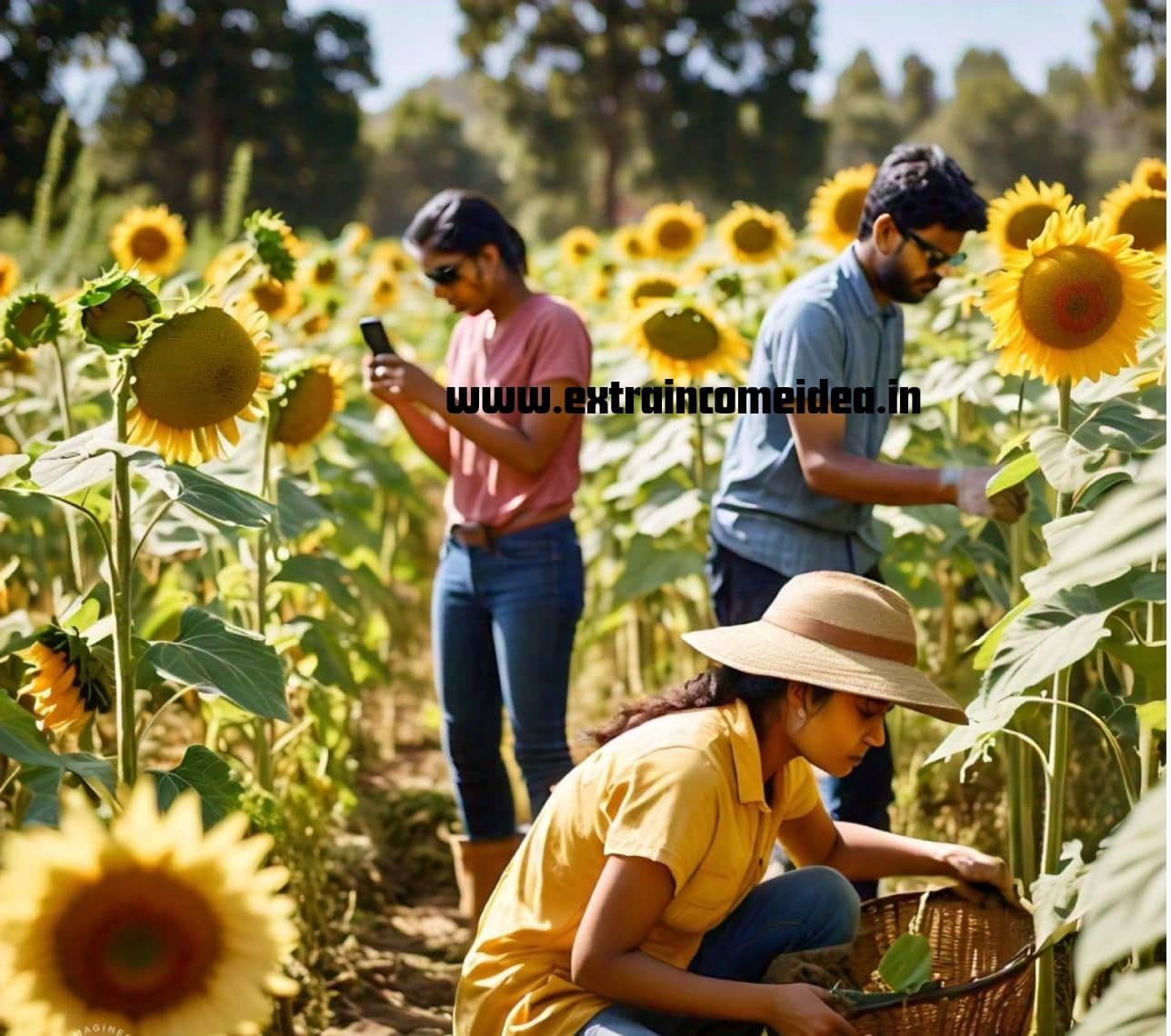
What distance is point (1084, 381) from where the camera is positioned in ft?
8.79

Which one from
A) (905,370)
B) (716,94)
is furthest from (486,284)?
(716,94)

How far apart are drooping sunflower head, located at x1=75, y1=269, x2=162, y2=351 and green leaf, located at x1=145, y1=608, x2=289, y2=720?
0.40 meters

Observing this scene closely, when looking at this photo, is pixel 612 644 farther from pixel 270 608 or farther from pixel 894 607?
pixel 894 607

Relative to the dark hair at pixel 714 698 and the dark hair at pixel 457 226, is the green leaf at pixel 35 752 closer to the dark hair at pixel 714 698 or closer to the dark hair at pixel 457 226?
the dark hair at pixel 714 698

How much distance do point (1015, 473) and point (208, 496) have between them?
41.4 inches

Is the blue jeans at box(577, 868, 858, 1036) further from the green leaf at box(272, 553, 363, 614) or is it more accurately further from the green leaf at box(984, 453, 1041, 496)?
the green leaf at box(272, 553, 363, 614)

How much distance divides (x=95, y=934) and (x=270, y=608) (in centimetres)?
168

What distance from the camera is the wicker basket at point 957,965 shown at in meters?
1.93

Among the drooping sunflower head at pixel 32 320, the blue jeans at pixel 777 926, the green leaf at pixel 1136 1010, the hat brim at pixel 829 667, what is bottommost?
the blue jeans at pixel 777 926

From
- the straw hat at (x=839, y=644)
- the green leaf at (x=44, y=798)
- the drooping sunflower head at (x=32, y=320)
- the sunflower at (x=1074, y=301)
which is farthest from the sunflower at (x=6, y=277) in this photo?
the sunflower at (x=1074, y=301)

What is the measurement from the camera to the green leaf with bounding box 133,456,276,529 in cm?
186

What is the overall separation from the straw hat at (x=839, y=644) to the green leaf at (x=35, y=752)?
76cm

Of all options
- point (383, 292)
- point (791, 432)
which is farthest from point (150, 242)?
point (791, 432)

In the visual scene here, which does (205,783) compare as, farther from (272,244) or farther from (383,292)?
(383,292)
